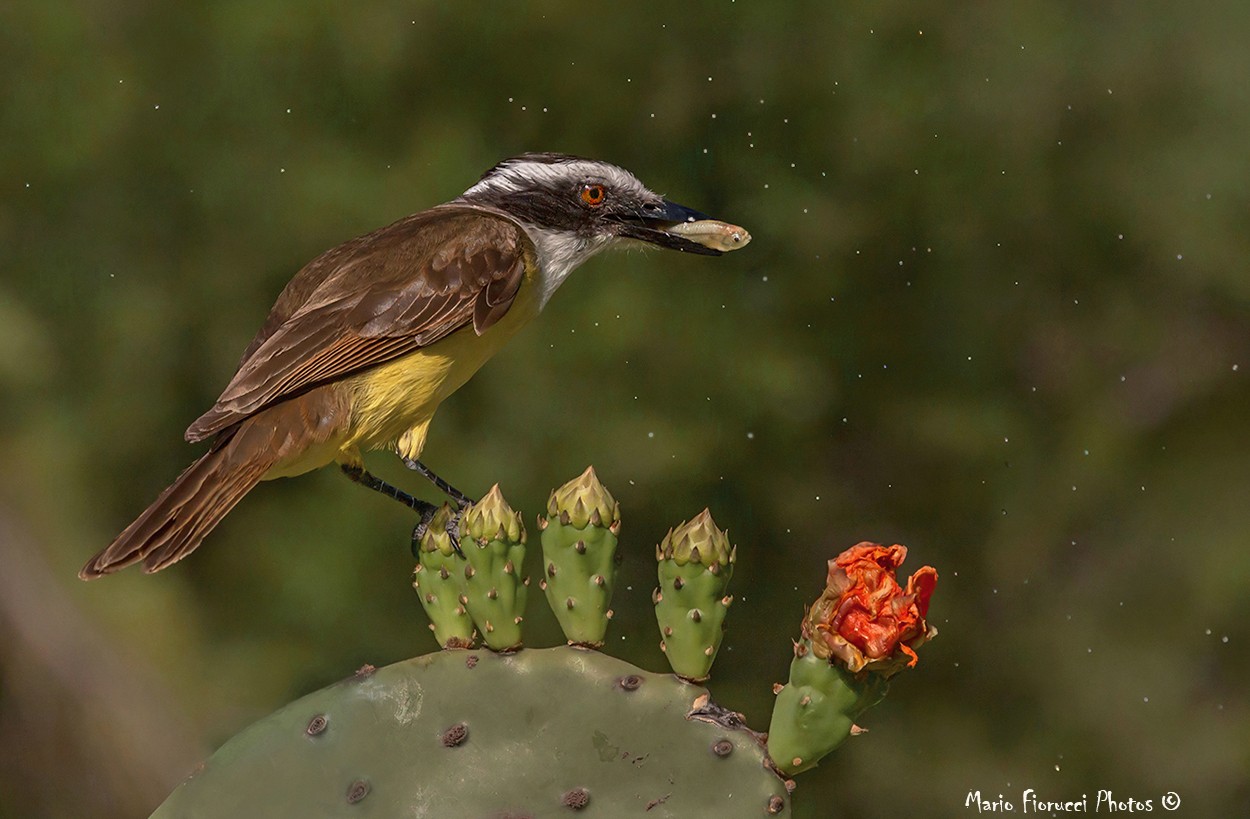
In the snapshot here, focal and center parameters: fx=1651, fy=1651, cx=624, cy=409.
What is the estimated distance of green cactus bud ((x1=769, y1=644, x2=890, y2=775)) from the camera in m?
2.24

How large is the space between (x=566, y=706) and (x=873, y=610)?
0.50m

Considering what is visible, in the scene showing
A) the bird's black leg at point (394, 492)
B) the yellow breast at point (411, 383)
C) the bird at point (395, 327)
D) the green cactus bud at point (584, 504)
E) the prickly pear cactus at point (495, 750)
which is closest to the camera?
the prickly pear cactus at point (495, 750)

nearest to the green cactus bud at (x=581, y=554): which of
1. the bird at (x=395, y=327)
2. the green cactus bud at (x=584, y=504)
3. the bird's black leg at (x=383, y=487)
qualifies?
the green cactus bud at (x=584, y=504)

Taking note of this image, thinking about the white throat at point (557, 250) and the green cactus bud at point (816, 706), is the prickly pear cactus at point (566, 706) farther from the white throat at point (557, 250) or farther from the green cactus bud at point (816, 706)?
the white throat at point (557, 250)

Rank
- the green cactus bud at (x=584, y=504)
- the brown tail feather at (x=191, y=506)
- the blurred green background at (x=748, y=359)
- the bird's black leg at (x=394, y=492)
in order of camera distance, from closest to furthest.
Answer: the green cactus bud at (x=584, y=504) < the brown tail feather at (x=191, y=506) < the bird's black leg at (x=394, y=492) < the blurred green background at (x=748, y=359)

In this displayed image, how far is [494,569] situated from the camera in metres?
2.46

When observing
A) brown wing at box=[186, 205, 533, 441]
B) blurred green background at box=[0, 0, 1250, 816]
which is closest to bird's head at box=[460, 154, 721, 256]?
brown wing at box=[186, 205, 533, 441]

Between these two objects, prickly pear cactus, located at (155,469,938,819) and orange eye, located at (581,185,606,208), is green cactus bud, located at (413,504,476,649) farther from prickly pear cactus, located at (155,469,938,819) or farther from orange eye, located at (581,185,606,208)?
orange eye, located at (581,185,606,208)

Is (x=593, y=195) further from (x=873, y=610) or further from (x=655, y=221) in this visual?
(x=873, y=610)

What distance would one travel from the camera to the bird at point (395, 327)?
107 inches

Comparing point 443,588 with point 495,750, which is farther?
point 443,588

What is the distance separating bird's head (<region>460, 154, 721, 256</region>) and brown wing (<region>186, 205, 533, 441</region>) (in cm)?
13

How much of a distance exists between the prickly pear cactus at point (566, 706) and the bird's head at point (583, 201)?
0.74 meters

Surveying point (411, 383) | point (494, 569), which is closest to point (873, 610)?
point (494, 569)
